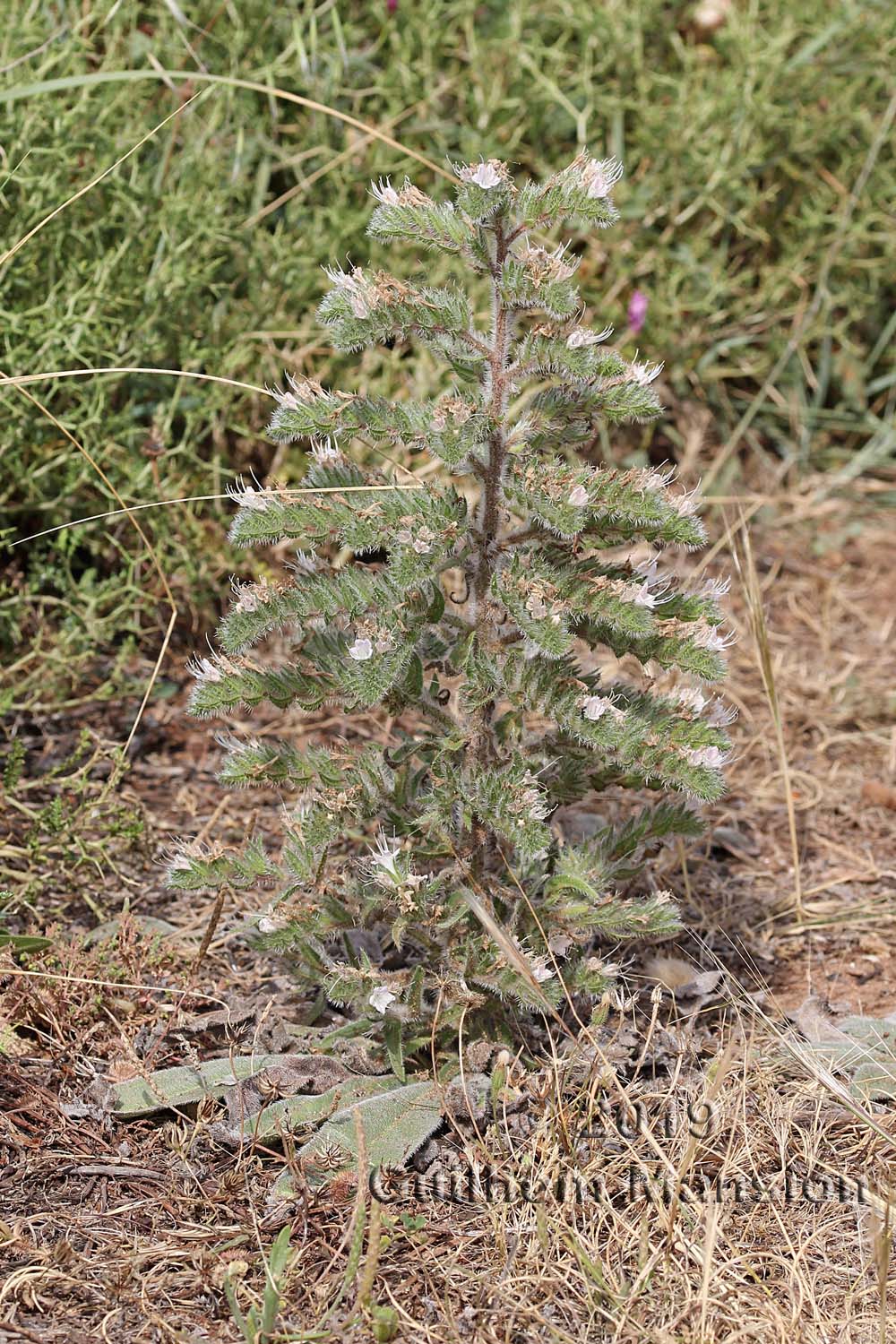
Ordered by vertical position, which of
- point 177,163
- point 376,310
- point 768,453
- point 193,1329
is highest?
point 376,310

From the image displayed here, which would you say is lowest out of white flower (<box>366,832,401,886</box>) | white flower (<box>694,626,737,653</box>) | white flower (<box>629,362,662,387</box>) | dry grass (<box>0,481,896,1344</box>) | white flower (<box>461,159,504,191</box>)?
dry grass (<box>0,481,896,1344</box>)

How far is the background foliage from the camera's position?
3303mm

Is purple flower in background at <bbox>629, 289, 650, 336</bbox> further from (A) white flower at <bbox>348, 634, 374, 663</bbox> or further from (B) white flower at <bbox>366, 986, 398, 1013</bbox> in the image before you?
(B) white flower at <bbox>366, 986, 398, 1013</bbox>

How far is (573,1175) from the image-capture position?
85.0 inches

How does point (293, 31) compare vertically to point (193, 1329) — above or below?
above

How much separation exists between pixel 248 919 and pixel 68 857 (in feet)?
2.15

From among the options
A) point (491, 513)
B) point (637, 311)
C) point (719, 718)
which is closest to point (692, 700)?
point (719, 718)

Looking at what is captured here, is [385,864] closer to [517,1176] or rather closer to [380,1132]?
[380,1132]

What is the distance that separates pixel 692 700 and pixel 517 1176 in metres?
0.78

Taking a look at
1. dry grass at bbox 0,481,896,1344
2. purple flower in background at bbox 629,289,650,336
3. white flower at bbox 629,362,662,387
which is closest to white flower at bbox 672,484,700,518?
white flower at bbox 629,362,662,387

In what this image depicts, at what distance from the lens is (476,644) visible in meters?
2.23

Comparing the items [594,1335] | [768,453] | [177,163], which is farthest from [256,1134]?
[768,453]

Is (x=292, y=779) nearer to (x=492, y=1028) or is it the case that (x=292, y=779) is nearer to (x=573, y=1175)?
(x=492, y=1028)

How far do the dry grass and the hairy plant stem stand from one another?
1.23ft
